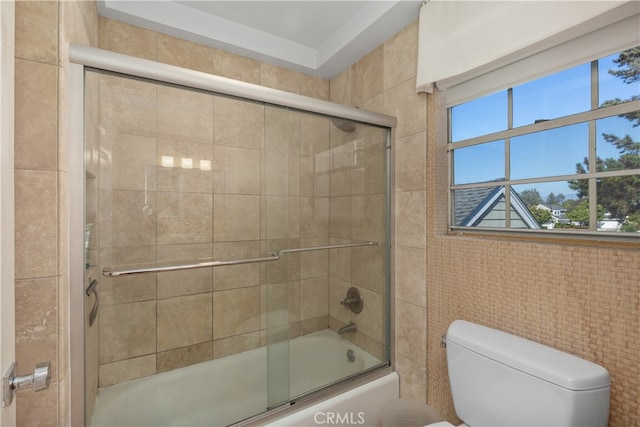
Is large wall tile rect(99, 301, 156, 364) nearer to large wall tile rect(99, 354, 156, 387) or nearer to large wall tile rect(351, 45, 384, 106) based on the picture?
large wall tile rect(99, 354, 156, 387)

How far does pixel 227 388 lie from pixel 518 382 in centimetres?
132

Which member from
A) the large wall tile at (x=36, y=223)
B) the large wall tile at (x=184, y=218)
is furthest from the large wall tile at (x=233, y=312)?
the large wall tile at (x=36, y=223)

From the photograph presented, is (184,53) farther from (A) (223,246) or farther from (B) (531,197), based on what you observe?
(B) (531,197)

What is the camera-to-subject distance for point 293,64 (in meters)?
1.95

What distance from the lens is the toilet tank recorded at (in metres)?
0.81

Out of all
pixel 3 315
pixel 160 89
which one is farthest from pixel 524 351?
pixel 160 89

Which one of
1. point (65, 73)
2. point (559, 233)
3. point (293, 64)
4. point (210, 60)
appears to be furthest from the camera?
point (293, 64)

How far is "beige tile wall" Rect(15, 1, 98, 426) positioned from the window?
160cm

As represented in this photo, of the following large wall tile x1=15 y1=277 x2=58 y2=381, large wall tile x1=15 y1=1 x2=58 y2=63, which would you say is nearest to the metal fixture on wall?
large wall tile x1=15 y1=277 x2=58 y2=381

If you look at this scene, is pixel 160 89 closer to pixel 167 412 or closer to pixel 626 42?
pixel 167 412

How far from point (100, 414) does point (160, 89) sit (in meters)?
1.34

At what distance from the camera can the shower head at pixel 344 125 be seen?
1.55 m

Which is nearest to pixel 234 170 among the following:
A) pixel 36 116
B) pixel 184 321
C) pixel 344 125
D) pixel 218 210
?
pixel 218 210
